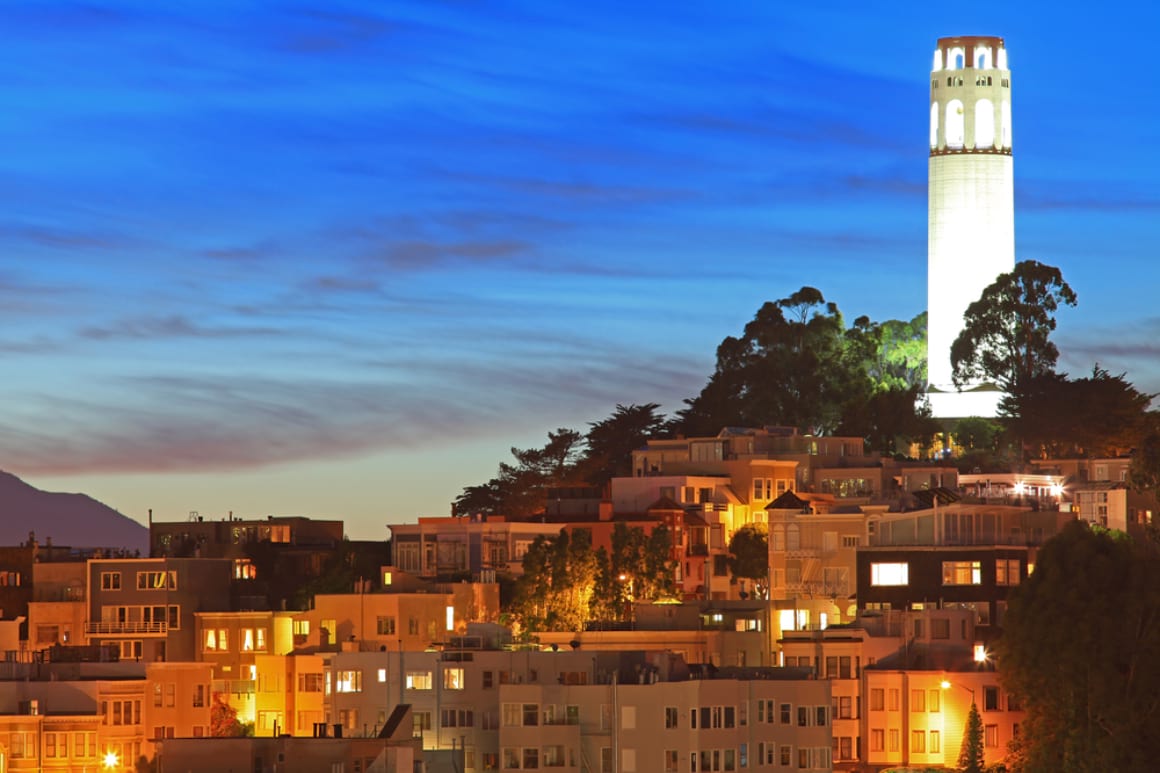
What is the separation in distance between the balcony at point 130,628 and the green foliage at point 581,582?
12.9 metres

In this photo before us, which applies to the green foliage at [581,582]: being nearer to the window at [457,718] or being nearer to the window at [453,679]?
the window at [453,679]

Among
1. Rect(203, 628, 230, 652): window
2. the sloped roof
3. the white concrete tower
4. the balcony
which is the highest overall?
the white concrete tower

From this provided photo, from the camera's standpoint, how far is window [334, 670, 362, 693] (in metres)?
96.4

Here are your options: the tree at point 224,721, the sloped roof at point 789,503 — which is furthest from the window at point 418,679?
the sloped roof at point 789,503

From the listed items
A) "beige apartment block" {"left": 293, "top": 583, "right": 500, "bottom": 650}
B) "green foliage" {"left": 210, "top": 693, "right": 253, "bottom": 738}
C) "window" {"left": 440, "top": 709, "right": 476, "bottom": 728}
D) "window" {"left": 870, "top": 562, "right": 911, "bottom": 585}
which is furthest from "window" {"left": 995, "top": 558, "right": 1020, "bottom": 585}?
"green foliage" {"left": 210, "top": 693, "right": 253, "bottom": 738}

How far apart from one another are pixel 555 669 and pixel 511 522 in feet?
116

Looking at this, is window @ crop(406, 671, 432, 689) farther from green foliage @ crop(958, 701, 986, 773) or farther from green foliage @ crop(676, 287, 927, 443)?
green foliage @ crop(676, 287, 927, 443)

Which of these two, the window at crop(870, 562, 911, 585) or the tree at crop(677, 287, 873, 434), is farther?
the tree at crop(677, 287, 873, 434)

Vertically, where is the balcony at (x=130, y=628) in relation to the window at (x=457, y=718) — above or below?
above

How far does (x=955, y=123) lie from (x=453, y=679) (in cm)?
5399

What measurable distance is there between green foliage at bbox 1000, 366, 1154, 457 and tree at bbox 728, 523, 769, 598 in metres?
13.1

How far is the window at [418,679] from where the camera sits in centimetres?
9494

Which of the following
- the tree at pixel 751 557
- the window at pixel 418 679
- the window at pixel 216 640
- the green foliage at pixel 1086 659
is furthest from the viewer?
the tree at pixel 751 557

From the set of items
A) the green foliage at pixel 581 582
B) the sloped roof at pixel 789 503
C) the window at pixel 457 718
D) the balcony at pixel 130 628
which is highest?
the sloped roof at pixel 789 503
